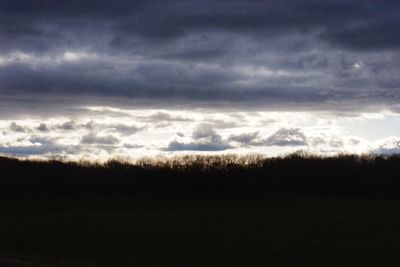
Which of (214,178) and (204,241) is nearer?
(204,241)

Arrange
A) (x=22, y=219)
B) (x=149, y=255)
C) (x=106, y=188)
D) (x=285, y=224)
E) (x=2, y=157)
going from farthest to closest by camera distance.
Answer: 1. (x=2, y=157)
2. (x=106, y=188)
3. (x=22, y=219)
4. (x=285, y=224)
5. (x=149, y=255)

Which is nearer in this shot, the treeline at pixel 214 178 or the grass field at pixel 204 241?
the grass field at pixel 204 241

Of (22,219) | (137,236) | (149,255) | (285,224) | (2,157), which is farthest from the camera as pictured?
(2,157)

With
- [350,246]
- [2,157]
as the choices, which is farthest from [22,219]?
[2,157]

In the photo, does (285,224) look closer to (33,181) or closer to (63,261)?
(63,261)

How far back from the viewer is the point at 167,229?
4241 cm

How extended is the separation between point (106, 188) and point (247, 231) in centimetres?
9461

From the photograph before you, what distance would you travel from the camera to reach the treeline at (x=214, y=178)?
127250 millimetres

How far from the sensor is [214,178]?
137m

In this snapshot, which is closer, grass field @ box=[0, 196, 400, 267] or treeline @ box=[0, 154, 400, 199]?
grass field @ box=[0, 196, 400, 267]

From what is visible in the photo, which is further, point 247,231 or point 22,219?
point 22,219

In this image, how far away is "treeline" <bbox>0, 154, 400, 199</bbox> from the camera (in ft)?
417

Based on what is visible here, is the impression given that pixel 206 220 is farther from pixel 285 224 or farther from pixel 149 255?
pixel 149 255

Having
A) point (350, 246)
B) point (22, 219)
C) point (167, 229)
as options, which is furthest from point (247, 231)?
point (22, 219)
